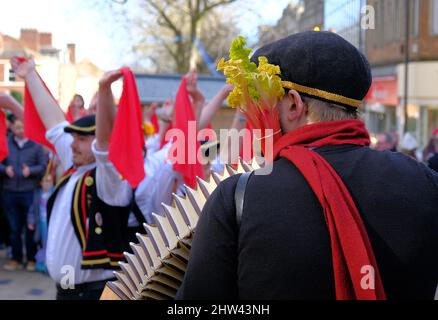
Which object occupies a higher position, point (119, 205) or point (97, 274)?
point (119, 205)

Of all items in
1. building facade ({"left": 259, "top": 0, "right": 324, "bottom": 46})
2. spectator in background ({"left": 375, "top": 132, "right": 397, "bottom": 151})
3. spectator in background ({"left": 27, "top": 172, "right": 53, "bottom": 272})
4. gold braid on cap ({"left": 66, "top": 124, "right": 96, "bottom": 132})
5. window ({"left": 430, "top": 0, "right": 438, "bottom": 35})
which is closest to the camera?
gold braid on cap ({"left": 66, "top": 124, "right": 96, "bottom": 132})

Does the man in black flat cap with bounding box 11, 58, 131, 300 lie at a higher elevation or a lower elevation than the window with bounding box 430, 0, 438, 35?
lower

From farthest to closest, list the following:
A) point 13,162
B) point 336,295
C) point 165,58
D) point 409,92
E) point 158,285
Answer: point 165,58 < point 409,92 < point 13,162 < point 158,285 < point 336,295

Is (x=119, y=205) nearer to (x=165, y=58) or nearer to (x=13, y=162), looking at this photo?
(x=13, y=162)

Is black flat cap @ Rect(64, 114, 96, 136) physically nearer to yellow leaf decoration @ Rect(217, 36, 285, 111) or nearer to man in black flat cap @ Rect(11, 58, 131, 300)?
man in black flat cap @ Rect(11, 58, 131, 300)

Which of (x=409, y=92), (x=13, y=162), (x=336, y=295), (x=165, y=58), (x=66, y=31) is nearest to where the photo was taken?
(x=336, y=295)

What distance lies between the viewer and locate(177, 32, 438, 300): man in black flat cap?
1.60m

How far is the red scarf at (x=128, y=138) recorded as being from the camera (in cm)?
341

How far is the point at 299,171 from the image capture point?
5.44ft

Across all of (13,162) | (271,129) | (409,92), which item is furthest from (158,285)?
(409,92)

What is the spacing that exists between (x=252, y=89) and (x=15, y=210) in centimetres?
708

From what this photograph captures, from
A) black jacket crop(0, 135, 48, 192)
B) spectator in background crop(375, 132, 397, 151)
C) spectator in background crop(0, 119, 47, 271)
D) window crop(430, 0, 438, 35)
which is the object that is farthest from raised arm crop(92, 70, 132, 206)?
window crop(430, 0, 438, 35)

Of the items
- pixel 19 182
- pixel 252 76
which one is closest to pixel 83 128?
pixel 252 76

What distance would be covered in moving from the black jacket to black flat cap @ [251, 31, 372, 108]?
22.0ft
